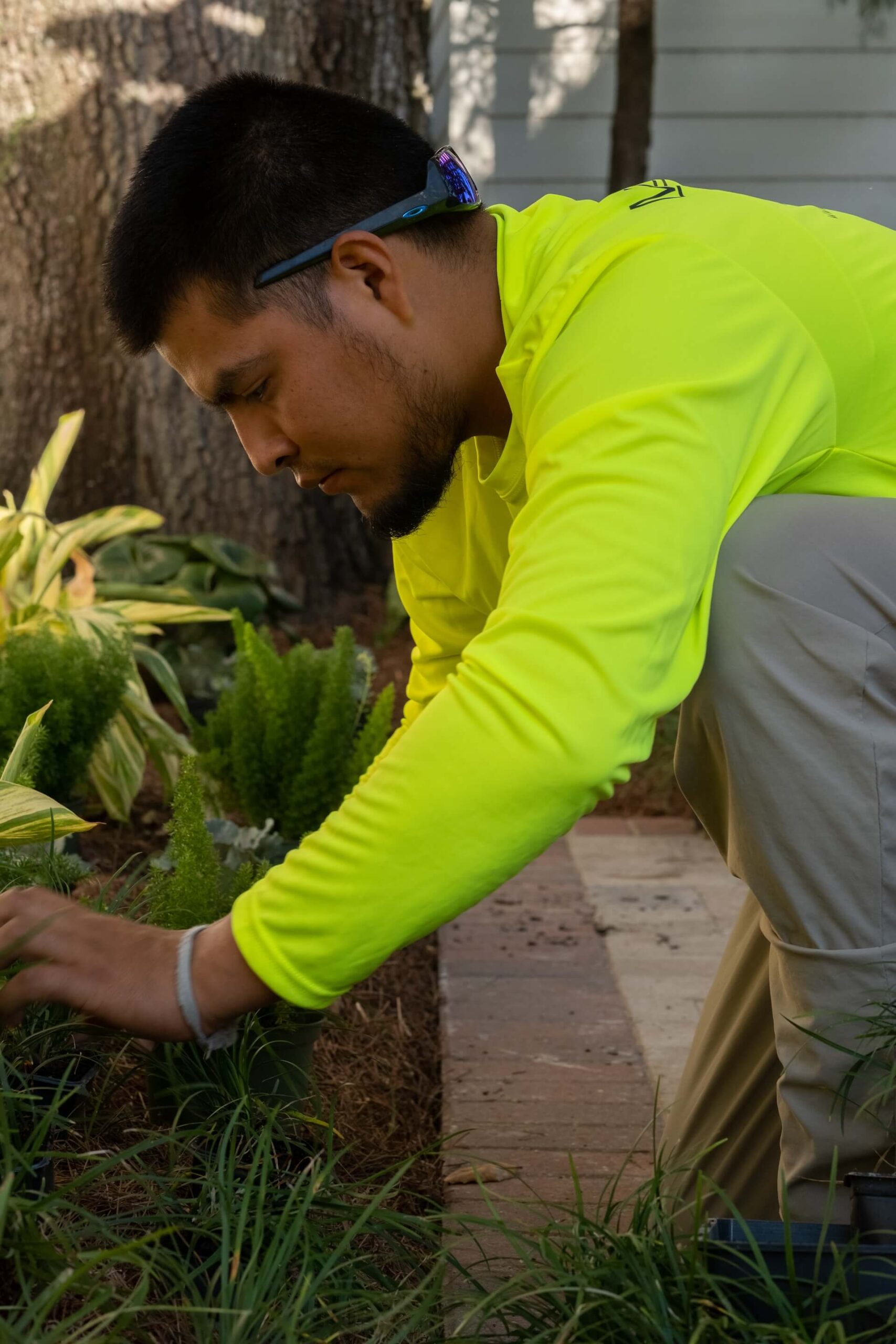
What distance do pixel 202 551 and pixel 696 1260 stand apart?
3403 millimetres

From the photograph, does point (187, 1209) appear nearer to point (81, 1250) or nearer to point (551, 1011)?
point (81, 1250)

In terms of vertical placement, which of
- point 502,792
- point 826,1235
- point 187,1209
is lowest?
point 187,1209

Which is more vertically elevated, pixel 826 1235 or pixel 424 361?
pixel 424 361

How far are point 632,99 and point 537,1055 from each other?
11.2 ft

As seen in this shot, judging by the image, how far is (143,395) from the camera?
15.0 ft

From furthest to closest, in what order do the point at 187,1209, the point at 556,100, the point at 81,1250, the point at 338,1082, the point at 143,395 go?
the point at 556,100, the point at 143,395, the point at 338,1082, the point at 187,1209, the point at 81,1250

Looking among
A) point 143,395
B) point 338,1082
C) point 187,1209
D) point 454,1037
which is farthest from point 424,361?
point 143,395

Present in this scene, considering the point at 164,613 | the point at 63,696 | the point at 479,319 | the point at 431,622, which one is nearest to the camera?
the point at 479,319

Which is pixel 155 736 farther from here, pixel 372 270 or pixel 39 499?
pixel 372 270

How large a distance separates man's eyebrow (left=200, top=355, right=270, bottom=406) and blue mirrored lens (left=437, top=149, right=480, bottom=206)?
1.09ft

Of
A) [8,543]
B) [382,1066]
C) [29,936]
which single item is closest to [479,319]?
[29,936]

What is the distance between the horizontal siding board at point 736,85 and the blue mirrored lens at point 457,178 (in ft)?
12.4

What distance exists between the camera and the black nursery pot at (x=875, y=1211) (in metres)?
1.12

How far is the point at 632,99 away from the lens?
4.49m
